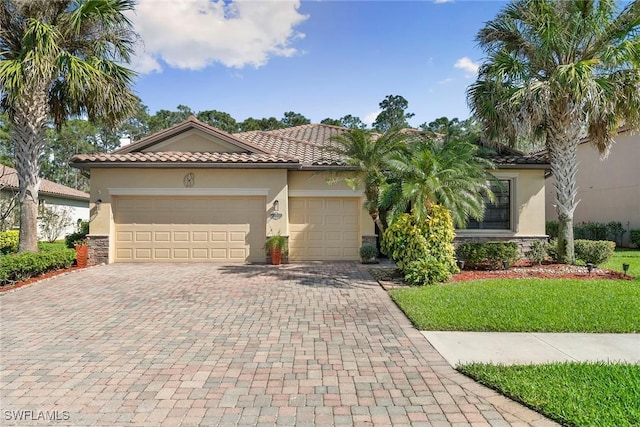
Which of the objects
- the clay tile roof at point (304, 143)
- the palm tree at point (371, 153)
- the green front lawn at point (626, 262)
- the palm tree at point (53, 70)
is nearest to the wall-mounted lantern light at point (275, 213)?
the clay tile roof at point (304, 143)

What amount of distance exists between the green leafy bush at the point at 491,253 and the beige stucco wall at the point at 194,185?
242 inches

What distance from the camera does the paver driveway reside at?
340 centimetres

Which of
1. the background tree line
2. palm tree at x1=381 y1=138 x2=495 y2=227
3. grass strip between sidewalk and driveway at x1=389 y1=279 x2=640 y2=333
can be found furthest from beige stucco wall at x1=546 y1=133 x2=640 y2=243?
the background tree line

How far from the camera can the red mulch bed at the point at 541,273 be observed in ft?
31.4

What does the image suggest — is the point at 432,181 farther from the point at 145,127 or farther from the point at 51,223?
the point at 145,127

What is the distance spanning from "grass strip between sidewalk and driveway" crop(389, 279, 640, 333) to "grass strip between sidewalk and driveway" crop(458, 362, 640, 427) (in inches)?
57.1

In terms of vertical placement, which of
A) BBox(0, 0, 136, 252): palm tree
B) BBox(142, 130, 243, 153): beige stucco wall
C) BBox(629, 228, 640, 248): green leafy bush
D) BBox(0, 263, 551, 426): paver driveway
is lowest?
BBox(0, 263, 551, 426): paver driveway

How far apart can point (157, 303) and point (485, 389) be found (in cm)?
627

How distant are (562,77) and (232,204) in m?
10.9

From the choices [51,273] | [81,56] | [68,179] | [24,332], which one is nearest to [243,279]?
[24,332]

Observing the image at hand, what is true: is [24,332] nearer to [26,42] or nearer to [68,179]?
[26,42]

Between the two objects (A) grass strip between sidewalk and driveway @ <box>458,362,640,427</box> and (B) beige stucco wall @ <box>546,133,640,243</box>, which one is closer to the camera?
(A) grass strip between sidewalk and driveway @ <box>458,362,640,427</box>

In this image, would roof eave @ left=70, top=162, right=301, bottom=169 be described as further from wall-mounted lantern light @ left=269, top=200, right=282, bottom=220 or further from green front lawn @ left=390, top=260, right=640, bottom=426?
green front lawn @ left=390, top=260, right=640, bottom=426

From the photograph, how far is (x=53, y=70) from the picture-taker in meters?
10.1
